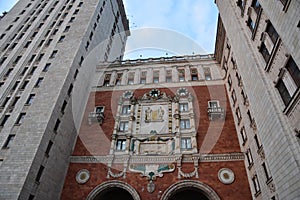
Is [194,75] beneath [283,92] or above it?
above

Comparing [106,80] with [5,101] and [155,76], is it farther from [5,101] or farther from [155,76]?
[5,101]

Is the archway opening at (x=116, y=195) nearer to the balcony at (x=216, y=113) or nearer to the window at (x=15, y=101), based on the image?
the balcony at (x=216, y=113)

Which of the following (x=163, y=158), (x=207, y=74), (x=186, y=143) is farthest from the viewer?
(x=207, y=74)

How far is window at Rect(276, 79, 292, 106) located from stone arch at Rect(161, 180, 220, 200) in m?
10.8

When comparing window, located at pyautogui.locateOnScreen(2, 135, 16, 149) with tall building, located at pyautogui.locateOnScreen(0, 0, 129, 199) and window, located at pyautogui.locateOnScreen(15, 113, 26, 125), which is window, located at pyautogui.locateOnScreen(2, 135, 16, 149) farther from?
window, located at pyautogui.locateOnScreen(15, 113, 26, 125)

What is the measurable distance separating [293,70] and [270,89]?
2.20 m

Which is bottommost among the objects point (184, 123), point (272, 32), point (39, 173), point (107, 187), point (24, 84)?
point (107, 187)

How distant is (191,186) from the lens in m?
19.2

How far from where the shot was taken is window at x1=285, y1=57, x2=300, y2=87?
10258 mm

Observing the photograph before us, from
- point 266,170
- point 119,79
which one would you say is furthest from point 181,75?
point 266,170

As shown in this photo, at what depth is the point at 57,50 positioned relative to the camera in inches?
1058

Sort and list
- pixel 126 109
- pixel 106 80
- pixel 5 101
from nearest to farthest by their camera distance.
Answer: pixel 5 101
pixel 126 109
pixel 106 80

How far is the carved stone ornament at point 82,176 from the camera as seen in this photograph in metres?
20.8

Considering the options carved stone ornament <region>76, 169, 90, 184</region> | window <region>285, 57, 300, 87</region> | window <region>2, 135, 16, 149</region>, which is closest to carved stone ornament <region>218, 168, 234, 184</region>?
window <region>285, 57, 300, 87</region>
